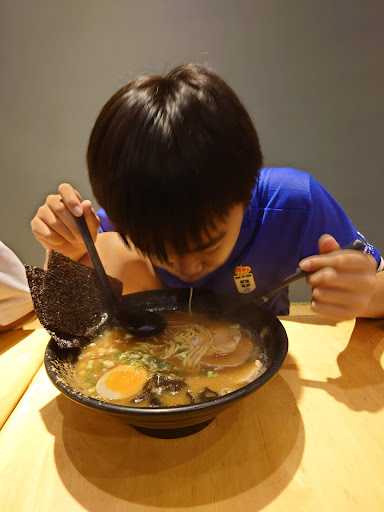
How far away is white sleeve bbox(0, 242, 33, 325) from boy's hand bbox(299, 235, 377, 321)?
111cm

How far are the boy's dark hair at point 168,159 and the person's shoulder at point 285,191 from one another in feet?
1.82

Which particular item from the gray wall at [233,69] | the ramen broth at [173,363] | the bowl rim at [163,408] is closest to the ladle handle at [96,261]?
the ramen broth at [173,363]

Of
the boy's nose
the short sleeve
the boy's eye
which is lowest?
the short sleeve

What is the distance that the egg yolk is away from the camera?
3.40ft

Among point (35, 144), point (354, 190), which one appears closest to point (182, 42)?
point (35, 144)

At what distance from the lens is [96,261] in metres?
1.25

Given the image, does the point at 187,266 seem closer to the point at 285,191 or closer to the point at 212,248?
the point at 212,248

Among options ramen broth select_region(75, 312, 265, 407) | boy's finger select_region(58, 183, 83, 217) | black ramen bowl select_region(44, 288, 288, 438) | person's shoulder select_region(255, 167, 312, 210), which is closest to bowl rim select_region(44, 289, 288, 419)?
black ramen bowl select_region(44, 288, 288, 438)

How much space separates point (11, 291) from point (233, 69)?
95.4 inches

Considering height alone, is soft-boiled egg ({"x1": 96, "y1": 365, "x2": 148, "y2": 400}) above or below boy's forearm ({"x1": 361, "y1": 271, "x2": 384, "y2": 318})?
above

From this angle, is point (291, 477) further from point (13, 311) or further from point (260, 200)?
point (13, 311)

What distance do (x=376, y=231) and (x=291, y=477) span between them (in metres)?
3.00

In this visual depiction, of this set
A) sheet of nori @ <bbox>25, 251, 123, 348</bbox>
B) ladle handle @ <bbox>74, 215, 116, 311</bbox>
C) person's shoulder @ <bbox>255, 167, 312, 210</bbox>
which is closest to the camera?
sheet of nori @ <bbox>25, 251, 123, 348</bbox>

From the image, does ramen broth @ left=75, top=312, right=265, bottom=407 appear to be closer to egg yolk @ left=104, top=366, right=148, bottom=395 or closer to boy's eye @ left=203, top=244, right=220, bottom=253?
egg yolk @ left=104, top=366, right=148, bottom=395
